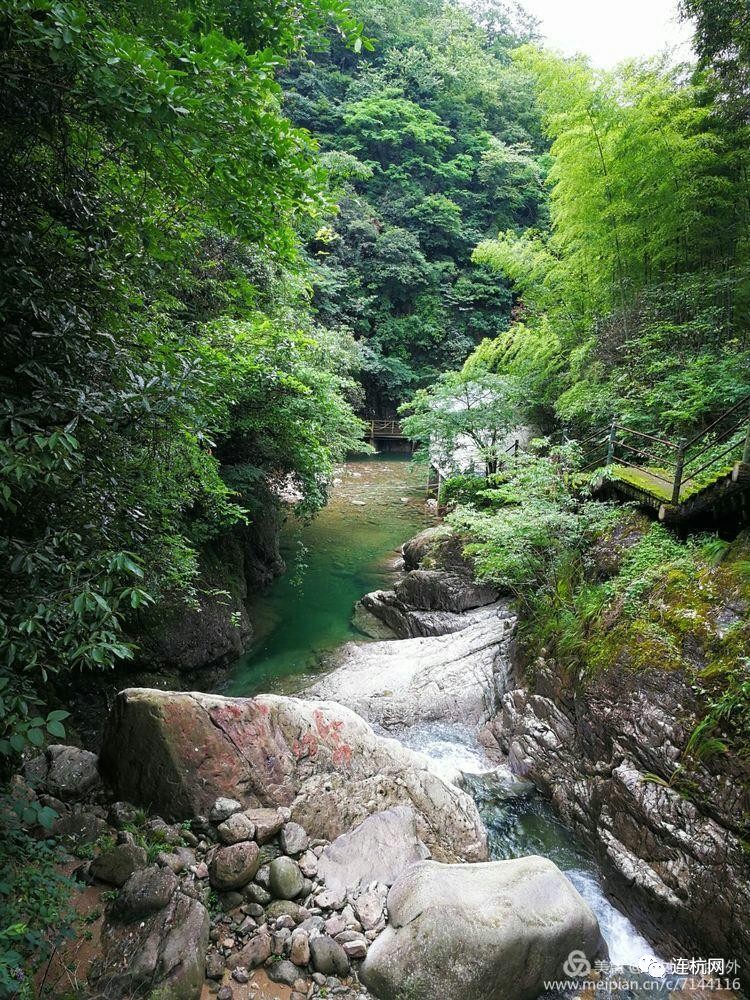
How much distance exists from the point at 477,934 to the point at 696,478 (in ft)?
17.1

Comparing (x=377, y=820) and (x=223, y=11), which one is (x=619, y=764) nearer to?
(x=377, y=820)

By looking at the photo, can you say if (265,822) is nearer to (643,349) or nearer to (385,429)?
(643,349)

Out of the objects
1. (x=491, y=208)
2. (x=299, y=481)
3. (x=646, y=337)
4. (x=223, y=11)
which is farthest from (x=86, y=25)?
(x=491, y=208)

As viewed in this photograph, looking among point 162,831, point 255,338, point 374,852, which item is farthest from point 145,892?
point 255,338

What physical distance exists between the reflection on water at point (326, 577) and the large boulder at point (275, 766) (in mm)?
3383

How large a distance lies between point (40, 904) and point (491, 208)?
35910 millimetres

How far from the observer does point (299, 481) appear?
384 inches

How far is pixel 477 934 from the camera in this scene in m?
3.25

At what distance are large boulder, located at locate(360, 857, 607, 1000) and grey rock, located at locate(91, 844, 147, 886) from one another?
66.0 inches

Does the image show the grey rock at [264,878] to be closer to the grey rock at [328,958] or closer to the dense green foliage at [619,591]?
the grey rock at [328,958]

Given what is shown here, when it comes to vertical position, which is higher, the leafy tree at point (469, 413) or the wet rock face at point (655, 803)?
the leafy tree at point (469, 413)

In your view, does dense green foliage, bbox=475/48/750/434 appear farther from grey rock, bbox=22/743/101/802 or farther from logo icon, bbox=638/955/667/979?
grey rock, bbox=22/743/101/802

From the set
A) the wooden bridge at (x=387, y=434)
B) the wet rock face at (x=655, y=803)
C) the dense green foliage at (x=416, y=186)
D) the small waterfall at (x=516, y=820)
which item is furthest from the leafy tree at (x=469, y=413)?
the wooden bridge at (x=387, y=434)

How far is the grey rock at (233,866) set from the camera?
3.44 m
